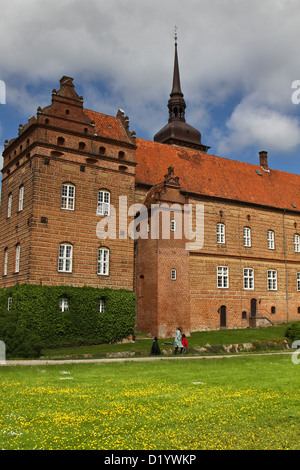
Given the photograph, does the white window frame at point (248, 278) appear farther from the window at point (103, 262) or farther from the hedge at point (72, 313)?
the window at point (103, 262)

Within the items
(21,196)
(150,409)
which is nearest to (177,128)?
(21,196)

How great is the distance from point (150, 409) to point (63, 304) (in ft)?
64.8

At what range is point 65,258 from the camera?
29.5 m

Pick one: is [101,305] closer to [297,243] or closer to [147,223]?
[147,223]

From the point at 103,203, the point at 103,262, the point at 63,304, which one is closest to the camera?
the point at 63,304

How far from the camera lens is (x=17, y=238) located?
1209 inches

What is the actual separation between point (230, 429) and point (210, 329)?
28739 mm

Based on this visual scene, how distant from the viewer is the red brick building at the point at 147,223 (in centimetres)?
2975

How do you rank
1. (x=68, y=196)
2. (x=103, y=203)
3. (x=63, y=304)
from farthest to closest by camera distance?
(x=103, y=203)
(x=68, y=196)
(x=63, y=304)

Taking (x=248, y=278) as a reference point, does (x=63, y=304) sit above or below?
below

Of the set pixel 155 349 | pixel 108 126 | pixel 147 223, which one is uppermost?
pixel 108 126
